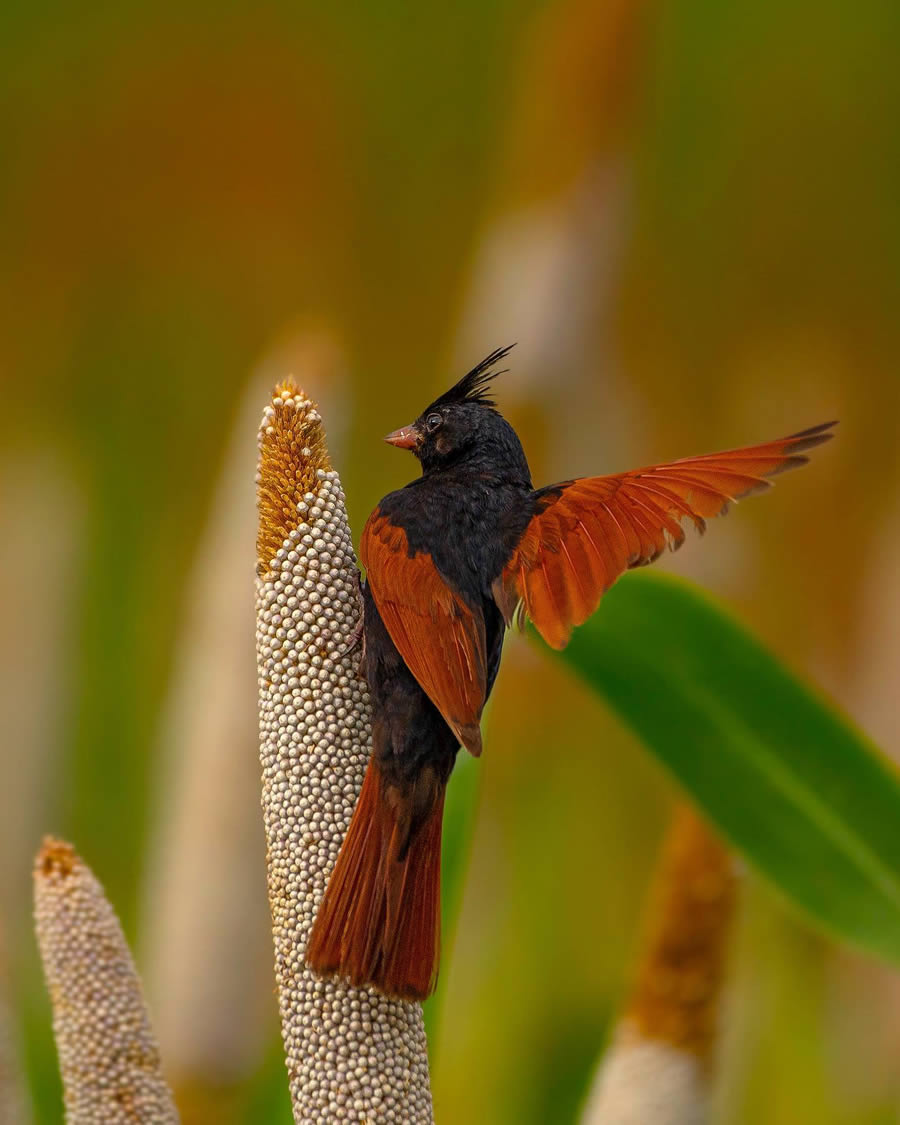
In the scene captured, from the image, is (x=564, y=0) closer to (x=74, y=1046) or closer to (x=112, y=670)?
(x=112, y=670)

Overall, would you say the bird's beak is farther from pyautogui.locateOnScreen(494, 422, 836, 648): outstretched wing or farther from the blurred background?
the blurred background

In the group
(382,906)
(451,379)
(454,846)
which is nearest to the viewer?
(382,906)

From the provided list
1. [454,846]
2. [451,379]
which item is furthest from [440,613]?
[451,379]

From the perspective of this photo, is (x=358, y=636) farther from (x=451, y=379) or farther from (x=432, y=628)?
(x=451, y=379)

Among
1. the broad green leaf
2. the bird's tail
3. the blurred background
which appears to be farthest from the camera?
the blurred background

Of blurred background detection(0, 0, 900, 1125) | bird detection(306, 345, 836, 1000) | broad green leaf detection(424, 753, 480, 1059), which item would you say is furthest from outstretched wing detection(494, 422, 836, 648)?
blurred background detection(0, 0, 900, 1125)

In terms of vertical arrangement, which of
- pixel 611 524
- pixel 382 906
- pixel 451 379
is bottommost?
pixel 382 906

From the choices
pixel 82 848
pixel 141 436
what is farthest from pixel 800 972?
pixel 141 436
